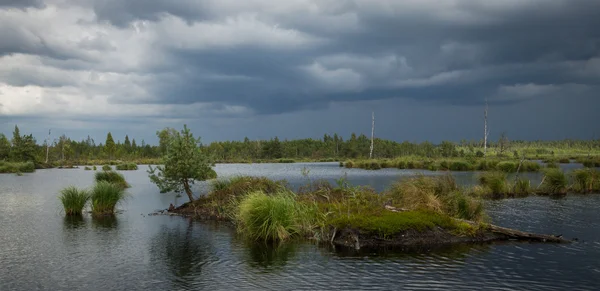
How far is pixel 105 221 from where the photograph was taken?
82.5ft

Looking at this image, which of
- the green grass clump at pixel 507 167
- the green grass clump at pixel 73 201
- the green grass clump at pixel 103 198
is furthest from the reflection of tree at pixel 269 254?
the green grass clump at pixel 507 167

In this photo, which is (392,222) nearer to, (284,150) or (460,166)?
(460,166)

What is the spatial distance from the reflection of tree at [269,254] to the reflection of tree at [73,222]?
10287mm

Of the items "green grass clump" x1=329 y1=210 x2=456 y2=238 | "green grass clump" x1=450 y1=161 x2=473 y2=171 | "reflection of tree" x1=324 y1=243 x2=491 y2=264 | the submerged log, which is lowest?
"reflection of tree" x1=324 y1=243 x2=491 y2=264

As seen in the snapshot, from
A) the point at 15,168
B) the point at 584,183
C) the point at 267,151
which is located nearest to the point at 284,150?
the point at 267,151

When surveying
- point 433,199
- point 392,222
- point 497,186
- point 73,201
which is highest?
point 433,199

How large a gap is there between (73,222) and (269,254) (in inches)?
519

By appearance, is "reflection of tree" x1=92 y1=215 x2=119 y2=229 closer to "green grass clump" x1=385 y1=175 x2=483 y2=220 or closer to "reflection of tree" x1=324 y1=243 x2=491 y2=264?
"reflection of tree" x1=324 y1=243 x2=491 y2=264

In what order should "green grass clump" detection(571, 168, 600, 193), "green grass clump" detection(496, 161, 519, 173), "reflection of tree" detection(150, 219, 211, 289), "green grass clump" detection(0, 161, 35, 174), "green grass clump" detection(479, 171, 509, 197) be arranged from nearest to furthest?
"reflection of tree" detection(150, 219, 211, 289) < "green grass clump" detection(479, 171, 509, 197) < "green grass clump" detection(571, 168, 600, 193) < "green grass clump" detection(496, 161, 519, 173) < "green grass clump" detection(0, 161, 35, 174)

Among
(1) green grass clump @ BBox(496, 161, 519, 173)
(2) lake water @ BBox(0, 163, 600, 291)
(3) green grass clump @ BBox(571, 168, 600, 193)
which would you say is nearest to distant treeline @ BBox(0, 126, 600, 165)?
(1) green grass clump @ BBox(496, 161, 519, 173)

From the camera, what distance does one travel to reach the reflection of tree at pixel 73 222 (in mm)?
23266

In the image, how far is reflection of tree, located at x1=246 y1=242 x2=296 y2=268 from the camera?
15617 millimetres

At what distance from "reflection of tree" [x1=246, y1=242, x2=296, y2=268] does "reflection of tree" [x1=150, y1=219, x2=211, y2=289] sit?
165cm

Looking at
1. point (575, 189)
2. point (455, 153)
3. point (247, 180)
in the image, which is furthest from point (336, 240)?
point (455, 153)
